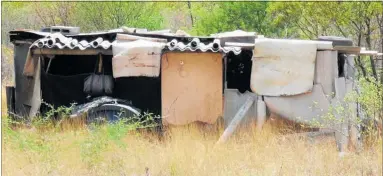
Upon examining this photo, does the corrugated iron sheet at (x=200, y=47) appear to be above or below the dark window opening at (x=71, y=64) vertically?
above

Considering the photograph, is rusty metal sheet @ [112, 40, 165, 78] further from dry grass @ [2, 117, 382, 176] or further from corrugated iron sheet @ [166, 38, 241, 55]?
dry grass @ [2, 117, 382, 176]

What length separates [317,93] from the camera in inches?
389

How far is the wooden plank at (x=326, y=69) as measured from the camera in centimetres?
981

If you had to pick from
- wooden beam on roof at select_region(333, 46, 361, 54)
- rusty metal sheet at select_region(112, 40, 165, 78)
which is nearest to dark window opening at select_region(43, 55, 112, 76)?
rusty metal sheet at select_region(112, 40, 165, 78)

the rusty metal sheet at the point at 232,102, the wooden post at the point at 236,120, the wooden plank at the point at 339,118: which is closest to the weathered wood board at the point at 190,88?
the rusty metal sheet at the point at 232,102

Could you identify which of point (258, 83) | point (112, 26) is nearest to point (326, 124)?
point (258, 83)

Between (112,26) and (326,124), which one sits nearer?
(326,124)

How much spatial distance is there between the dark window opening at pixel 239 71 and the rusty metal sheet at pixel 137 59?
1.48 meters

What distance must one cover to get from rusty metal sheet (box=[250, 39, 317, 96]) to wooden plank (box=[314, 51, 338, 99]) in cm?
14

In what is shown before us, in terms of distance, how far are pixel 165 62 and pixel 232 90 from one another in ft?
3.90

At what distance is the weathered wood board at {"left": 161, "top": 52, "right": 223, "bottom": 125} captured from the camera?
399 inches

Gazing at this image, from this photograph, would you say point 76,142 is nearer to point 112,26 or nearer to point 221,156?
point 221,156

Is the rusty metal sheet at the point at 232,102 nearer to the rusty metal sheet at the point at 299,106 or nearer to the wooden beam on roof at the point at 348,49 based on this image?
the rusty metal sheet at the point at 299,106

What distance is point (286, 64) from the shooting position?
9773 millimetres
